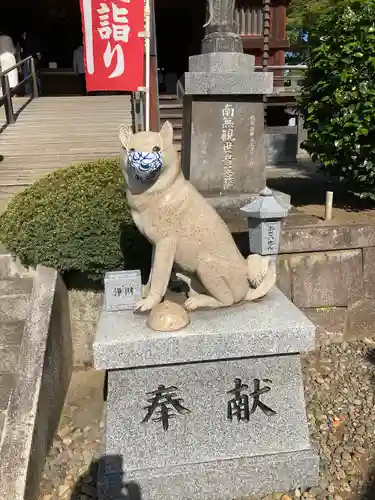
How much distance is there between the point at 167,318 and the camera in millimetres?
2840

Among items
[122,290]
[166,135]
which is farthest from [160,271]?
[166,135]

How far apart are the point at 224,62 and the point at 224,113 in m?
0.57

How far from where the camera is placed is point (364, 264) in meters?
4.85

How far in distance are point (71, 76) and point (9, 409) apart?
15.9 m

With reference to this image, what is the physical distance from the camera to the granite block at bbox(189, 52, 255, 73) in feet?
17.0

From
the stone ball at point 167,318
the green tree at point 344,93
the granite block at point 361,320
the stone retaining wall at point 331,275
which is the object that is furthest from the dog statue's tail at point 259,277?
the green tree at point 344,93

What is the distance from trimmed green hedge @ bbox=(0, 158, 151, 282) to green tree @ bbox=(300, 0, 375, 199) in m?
2.59

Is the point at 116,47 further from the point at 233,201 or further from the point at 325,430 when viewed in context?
the point at 325,430

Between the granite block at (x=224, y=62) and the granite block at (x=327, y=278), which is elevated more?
the granite block at (x=224, y=62)

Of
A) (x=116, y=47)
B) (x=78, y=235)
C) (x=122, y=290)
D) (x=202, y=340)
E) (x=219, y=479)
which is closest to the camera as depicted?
Answer: (x=202, y=340)

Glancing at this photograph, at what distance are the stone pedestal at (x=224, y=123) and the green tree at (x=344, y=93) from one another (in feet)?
2.12

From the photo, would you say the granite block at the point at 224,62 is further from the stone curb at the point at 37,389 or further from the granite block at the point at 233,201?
the stone curb at the point at 37,389

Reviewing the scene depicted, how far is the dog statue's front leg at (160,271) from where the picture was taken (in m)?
2.90

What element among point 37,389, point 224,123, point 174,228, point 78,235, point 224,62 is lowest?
point 37,389
